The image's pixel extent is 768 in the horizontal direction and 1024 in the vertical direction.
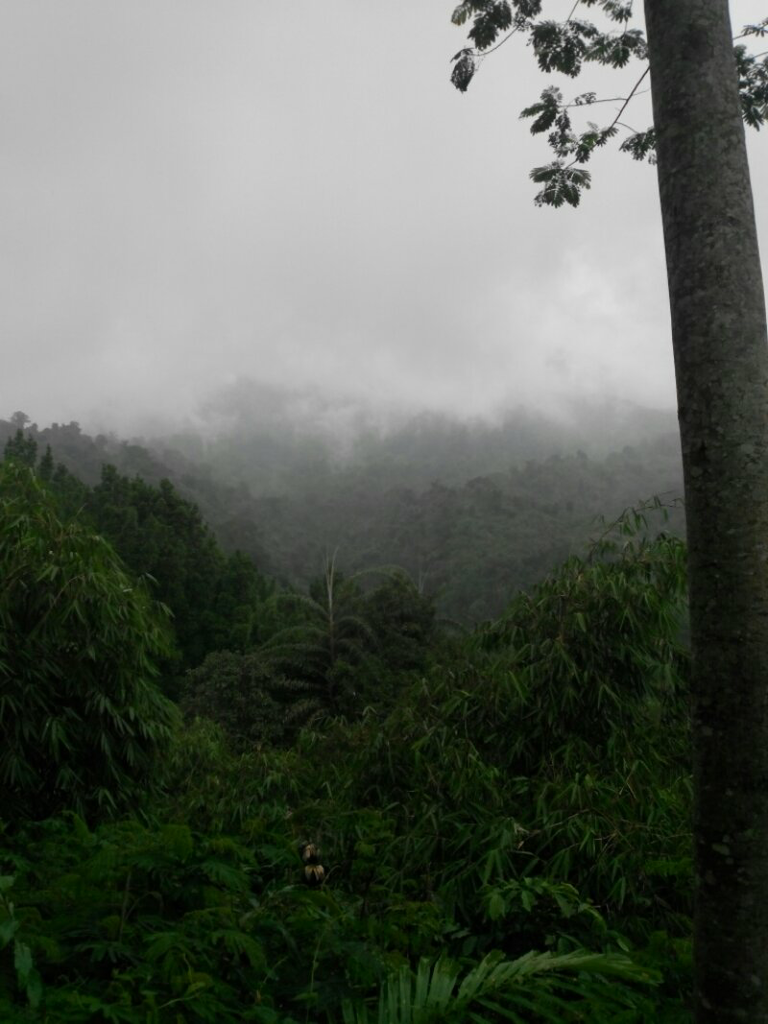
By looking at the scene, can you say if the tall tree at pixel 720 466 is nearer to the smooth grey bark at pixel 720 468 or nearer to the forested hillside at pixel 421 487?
the smooth grey bark at pixel 720 468

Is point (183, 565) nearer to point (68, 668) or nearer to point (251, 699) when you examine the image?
point (251, 699)

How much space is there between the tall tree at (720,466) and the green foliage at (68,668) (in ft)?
10.5

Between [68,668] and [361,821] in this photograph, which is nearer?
[361,821]

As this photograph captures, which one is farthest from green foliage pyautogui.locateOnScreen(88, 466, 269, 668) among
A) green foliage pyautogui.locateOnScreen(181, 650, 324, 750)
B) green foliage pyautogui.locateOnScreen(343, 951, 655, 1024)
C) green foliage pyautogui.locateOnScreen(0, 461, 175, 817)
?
green foliage pyautogui.locateOnScreen(343, 951, 655, 1024)

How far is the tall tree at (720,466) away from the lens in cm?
168

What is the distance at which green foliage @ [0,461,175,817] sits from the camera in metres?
4.03

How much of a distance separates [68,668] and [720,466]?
141 inches

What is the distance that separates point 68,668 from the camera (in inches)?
169

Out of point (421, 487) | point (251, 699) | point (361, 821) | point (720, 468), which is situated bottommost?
point (251, 699)

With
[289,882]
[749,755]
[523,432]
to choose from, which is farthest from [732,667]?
[523,432]

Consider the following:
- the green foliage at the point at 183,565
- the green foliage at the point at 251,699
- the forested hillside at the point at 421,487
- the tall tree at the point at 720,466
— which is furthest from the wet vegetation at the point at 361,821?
the green foliage at the point at 183,565

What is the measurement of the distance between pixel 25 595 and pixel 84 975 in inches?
105

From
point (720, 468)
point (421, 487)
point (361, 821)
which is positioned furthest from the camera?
point (421, 487)

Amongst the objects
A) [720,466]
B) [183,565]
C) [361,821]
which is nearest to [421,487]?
[183,565]
